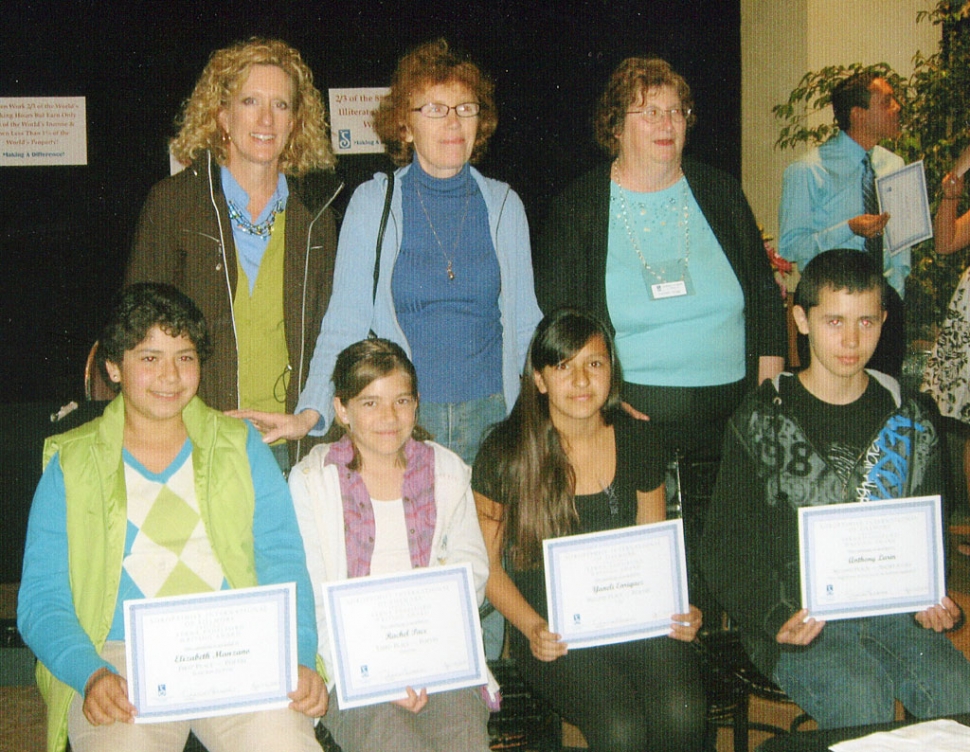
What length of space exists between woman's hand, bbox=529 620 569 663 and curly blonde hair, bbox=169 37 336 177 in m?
1.55

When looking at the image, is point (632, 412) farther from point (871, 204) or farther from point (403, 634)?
point (871, 204)

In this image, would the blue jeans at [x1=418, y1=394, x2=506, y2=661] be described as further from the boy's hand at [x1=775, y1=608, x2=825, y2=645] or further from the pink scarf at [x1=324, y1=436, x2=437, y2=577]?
the boy's hand at [x1=775, y1=608, x2=825, y2=645]

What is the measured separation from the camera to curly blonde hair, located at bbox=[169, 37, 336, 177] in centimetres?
289

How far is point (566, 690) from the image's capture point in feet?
8.03

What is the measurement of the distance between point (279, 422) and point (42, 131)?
2.84 metres

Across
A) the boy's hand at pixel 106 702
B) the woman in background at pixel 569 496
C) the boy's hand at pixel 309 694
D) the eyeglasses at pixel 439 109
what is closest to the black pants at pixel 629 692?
the woman in background at pixel 569 496

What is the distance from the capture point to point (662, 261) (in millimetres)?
3045

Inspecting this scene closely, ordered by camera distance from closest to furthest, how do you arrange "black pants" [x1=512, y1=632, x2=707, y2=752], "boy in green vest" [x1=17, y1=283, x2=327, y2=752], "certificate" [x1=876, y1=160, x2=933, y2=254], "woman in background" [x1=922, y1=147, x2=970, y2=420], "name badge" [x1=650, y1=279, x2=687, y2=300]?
"boy in green vest" [x1=17, y1=283, x2=327, y2=752] → "black pants" [x1=512, y1=632, x2=707, y2=752] → "name badge" [x1=650, y1=279, x2=687, y2=300] → "certificate" [x1=876, y1=160, x2=933, y2=254] → "woman in background" [x1=922, y1=147, x2=970, y2=420]

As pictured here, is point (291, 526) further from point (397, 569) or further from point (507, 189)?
point (507, 189)

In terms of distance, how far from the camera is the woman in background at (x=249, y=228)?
2.86 metres

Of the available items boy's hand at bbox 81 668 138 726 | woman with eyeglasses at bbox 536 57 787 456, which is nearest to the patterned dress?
woman with eyeglasses at bbox 536 57 787 456

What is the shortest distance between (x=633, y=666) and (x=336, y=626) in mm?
787

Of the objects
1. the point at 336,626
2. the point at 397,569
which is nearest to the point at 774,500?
the point at 397,569

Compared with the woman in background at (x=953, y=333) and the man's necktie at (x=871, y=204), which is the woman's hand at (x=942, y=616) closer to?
the man's necktie at (x=871, y=204)
